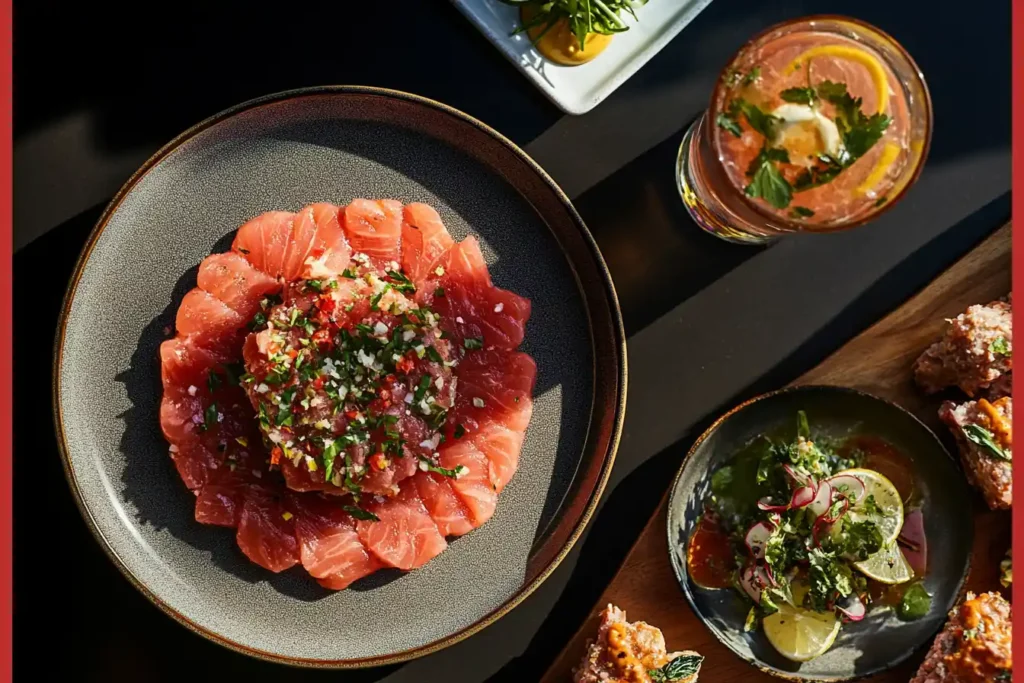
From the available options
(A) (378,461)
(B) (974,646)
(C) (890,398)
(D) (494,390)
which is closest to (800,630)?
(B) (974,646)

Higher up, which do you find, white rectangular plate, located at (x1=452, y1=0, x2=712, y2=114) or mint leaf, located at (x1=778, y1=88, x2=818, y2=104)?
white rectangular plate, located at (x1=452, y1=0, x2=712, y2=114)

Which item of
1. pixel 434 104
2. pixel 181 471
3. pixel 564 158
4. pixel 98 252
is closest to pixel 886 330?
pixel 564 158

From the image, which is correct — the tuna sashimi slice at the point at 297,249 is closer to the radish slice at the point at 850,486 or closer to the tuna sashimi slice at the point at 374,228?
the tuna sashimi slice at the point at 374,228

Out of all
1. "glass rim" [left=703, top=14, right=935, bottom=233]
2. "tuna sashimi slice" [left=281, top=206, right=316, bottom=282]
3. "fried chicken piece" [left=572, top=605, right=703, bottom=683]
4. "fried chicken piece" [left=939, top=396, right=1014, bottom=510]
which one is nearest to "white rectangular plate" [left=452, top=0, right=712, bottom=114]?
"glass rim" [left=703, top=14, right=935, bottom=233]

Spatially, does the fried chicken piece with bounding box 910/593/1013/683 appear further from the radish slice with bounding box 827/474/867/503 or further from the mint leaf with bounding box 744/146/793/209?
the mint leaf with bounding box 744/146/793/209

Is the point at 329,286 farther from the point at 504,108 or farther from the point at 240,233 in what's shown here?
the point at 504,108

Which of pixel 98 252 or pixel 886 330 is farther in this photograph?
pixel 886 330
